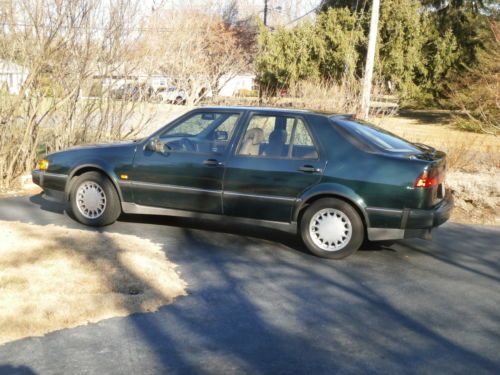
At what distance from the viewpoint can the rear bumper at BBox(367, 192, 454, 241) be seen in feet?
19.6

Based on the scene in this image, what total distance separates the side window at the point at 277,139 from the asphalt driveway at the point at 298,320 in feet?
3.45

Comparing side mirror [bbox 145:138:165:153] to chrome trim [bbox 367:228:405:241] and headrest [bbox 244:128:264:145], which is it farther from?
chrome trim [bbox 367:228:405:241]

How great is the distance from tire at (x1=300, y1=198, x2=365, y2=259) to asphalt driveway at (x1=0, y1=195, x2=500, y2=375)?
0.15 meters

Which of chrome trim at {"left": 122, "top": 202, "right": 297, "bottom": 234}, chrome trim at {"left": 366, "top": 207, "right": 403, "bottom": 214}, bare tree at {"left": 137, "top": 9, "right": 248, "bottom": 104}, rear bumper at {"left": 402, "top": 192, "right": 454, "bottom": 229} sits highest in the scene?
bare tree at {"left": 137, "top": 9, "right": 248, "bottom": 104}

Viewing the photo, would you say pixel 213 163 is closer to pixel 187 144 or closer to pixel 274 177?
pixel 187 144

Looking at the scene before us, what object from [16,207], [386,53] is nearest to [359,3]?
[386,53]

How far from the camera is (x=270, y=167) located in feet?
21.2

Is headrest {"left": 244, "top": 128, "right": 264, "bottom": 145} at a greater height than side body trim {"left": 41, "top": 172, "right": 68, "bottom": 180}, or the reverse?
headrest {"left": 244, "top": 128, "right": 264, "bottom": 145}

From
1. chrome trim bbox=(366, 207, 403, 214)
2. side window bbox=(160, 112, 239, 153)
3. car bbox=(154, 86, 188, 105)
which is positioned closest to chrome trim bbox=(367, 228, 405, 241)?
chrome trim bbox=(366, 207, 403, 214)

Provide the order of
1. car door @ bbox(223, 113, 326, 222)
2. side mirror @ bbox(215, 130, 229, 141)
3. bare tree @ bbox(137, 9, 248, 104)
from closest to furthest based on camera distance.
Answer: car door @ bbox(223, 113, 326, 222)
side mirror @ bbox(215, 130, 229, 141)
bare tree @ bbox(137, 9, 248, 104)

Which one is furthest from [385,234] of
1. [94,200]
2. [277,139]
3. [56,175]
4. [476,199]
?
[56,175]

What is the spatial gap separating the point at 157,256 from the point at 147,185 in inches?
46.5

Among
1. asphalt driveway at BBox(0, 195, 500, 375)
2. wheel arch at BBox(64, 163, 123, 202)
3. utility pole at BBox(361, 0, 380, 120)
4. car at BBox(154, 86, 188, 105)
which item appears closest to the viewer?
asphalt driveway at BBox(0, 195, 500, 375)

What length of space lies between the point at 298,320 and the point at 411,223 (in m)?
A: 1.96
